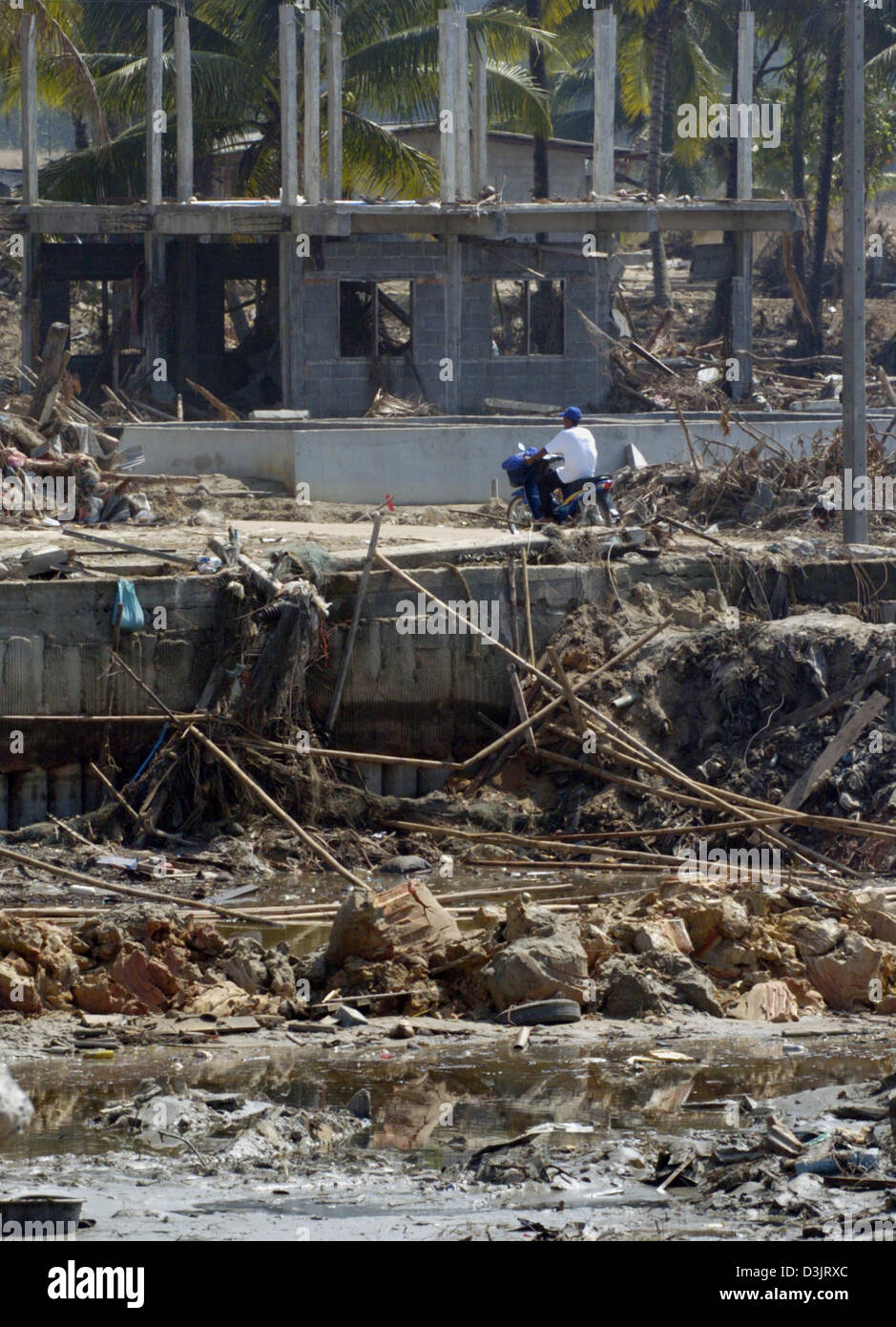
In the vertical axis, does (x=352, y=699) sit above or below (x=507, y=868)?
above

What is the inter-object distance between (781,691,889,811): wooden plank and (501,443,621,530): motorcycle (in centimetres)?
398

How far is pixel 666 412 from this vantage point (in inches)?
959

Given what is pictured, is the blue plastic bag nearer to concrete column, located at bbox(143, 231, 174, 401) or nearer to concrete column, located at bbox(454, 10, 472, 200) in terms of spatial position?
concrete column, located at bbox(454, 10, 472, 200)

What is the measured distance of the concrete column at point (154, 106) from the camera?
2545 centimetres

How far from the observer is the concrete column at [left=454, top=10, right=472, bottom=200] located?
2467 centimetres

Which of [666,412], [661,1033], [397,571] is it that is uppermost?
[666,412]

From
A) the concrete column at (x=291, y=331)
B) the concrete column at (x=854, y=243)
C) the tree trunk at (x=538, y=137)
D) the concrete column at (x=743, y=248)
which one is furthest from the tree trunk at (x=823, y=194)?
the concrete column at (x=854, y=243)

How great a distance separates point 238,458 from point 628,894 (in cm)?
946

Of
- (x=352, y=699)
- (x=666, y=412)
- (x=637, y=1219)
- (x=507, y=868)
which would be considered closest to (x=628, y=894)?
(x=507, y=868)

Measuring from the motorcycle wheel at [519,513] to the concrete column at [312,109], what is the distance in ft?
29.6

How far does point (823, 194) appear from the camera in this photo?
128 ft

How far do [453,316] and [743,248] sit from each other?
5400mm

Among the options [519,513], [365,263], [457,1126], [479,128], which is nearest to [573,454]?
[519,513]
